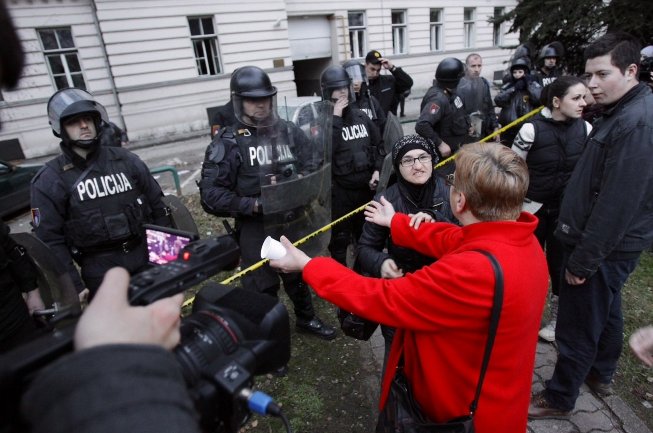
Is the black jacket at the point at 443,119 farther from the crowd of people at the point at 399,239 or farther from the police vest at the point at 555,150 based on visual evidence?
the police vest at the point at 555,150

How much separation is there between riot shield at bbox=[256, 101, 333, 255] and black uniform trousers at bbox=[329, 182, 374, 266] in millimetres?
743

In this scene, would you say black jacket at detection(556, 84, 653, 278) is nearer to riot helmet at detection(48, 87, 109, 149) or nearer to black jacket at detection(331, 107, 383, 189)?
black jacket at detection(331, 107, 383, 189)

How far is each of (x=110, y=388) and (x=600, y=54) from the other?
109 inches

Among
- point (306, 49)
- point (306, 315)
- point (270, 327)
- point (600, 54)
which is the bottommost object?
point (306, 315)

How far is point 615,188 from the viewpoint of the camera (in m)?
2.06

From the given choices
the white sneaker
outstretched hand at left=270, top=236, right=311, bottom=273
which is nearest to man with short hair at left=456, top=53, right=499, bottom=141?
the white sneaker

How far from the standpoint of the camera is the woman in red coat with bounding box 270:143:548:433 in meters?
1.33

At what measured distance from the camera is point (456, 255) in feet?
4.50

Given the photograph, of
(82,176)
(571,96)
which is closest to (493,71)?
(571,96)

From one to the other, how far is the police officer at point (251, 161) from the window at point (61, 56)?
14.1 metres

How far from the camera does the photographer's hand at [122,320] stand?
682mm

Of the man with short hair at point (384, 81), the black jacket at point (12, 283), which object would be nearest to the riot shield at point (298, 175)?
the black jacket at point (12, 283)

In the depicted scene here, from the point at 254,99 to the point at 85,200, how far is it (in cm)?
137

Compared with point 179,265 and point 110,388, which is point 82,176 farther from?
point 110,388
